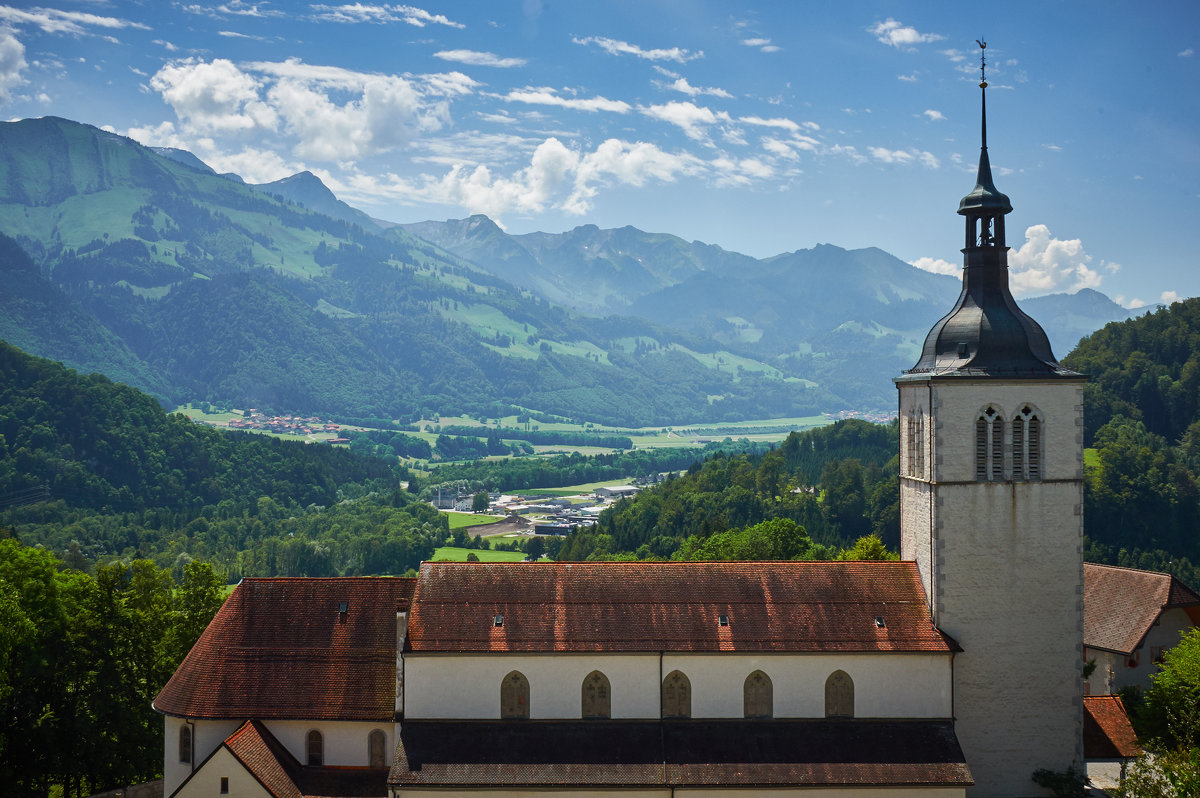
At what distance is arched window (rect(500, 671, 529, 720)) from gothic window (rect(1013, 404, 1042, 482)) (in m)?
17.6

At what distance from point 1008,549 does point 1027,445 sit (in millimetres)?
3522

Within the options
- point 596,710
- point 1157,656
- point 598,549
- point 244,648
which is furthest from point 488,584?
point 598,549

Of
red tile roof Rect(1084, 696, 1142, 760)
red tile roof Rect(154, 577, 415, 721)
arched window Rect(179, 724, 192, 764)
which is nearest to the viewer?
red tile roof Rect(154, 577, 415, 721)

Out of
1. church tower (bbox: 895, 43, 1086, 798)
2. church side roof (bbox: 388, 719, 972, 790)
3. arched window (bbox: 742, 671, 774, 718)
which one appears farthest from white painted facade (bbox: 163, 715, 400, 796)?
church tower (bbox: 895, 43, 1086, 798)

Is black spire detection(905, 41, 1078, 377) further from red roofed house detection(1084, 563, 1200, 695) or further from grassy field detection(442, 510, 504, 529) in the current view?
grassy field detection(442, 510, 504, 529)

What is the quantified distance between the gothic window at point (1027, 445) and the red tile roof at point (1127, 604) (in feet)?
59.0

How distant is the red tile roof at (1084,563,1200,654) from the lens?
162ft

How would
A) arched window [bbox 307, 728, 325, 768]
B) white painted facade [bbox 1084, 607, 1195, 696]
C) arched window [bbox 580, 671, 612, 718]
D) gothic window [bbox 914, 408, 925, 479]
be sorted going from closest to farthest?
arched window [bbox 580, 671, 612, 718], arched window [bbox 307, 728, 325, 768], gothic window [bbox 914, 408, 925, 479], white painted facade [bbox 1084, 607, 1195, 696]

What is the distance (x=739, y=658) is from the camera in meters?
34.2

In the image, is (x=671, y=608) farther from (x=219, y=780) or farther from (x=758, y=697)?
(x=219, y=780)

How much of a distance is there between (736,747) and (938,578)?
8.74 meters

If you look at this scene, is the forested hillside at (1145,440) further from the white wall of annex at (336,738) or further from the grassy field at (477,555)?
the white wall of annex at (336,738)

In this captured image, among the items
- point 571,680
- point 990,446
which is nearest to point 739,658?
point 571,680

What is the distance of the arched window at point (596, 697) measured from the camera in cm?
3422
